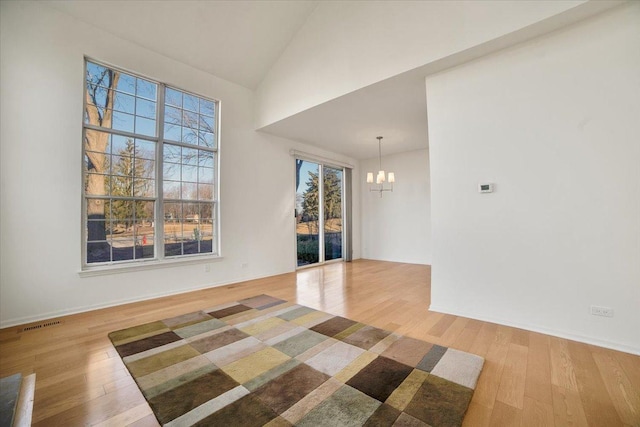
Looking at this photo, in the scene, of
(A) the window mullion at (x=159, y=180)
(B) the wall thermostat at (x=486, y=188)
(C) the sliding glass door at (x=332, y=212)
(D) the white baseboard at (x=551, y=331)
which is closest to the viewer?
(D) the white baseboard at (x=551, y=331)

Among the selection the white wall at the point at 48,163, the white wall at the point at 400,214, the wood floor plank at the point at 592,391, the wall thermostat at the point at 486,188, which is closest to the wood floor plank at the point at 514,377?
the wood floor plank at the point at 592,391

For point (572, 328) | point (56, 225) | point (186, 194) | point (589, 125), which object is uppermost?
point (589, 125)

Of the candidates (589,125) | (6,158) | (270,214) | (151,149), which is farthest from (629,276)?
(6,158)

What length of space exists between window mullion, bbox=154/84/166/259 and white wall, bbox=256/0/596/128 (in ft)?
5.33

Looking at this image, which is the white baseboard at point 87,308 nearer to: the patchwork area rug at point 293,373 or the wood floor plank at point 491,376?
the patchwork area rug at point 293,373

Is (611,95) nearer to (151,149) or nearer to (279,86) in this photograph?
(279,86)

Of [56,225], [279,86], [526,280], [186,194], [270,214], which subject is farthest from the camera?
[270,214]

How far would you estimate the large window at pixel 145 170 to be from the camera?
3.52m

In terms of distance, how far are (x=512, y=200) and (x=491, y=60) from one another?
1.52m

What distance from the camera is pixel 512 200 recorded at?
109 inches

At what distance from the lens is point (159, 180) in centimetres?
404

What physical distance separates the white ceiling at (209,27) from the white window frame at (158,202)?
50 cm

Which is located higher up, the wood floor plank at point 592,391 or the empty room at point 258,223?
the empty room at point 258,223

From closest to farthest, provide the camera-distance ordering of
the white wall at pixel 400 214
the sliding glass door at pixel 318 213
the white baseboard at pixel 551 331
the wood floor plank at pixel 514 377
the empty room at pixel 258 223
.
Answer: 1. the wood floor plank at pixel 514 377
2. the empty room at pixel 258 223
3. the white baseboard at pixel 551 331
4. the sliding glass door at pixel 318 213
5. the white wall at pixel 400 214
